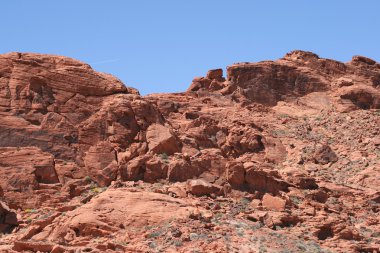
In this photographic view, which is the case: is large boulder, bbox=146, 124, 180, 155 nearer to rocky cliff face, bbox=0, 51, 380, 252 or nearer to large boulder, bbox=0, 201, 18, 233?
rocky cliff face, bbox=0, 51, 380, 252

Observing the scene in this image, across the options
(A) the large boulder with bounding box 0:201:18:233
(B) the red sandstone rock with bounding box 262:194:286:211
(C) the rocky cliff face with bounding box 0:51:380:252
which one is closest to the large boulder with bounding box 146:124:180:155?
(C) the rocky cliff face with bounding box 0:51:380:252

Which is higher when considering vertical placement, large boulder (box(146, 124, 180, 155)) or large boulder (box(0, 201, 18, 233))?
large boulder (box(146, 124, 180, 155))

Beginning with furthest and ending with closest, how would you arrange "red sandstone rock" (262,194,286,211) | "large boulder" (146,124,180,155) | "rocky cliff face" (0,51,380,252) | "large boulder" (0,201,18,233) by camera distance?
"large boulder" (146,124,180,155) → "red sandstone rock" (262,194,286,211) → "large boulder" (0,201,18,233) → "rocky cliff face" (0,51,380,252)

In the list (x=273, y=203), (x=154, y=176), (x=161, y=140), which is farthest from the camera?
(x=161, y=140)

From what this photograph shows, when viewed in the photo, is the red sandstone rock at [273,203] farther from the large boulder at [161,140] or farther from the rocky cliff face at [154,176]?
the large boulder at [161,140]

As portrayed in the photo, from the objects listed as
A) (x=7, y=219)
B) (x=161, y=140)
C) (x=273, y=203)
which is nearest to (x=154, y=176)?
(x=161, y=140)

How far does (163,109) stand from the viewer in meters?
53.2

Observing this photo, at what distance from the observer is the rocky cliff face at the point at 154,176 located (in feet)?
103

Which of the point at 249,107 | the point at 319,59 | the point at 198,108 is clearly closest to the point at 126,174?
the point at 198,108

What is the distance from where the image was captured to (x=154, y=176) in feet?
122

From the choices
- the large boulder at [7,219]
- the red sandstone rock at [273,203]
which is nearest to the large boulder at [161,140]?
the red sandstone rock at [273,203]

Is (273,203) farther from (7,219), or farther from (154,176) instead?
(7,219)

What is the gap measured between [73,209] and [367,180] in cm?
1895

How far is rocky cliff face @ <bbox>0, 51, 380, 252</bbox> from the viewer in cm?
3131
